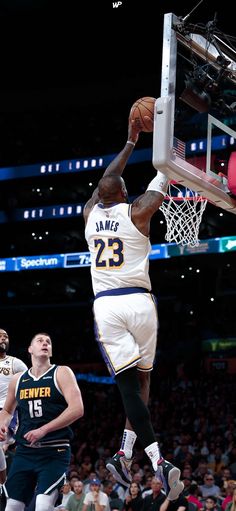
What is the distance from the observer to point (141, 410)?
5.55 metres

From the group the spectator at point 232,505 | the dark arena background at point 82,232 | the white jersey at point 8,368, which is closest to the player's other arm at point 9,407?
the white jersey at point 8,368

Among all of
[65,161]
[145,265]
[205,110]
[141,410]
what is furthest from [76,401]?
[65,161]

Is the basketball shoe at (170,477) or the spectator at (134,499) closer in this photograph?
the basketball shoe at (170,477)

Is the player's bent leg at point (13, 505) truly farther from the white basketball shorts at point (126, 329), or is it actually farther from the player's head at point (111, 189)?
the player's head at point (111, 189)

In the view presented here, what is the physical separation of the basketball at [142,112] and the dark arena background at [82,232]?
11.5 metres

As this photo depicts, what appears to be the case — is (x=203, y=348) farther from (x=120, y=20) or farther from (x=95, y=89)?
(x=120, y=20)

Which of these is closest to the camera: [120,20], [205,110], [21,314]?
[205,110]

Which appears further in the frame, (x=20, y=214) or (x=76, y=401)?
(x=20, y=214)

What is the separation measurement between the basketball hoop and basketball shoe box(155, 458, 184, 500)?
278 centimetres

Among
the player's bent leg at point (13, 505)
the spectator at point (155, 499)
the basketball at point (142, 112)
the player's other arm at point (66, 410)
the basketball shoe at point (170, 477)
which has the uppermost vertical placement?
the basketball at point (142, 112)

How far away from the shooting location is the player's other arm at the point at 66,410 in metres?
6.02

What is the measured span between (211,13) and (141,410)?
1472 cm

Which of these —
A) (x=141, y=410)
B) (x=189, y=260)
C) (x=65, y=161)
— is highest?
(x=65, y=161)

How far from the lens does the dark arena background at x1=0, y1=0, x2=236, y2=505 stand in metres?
20.3
